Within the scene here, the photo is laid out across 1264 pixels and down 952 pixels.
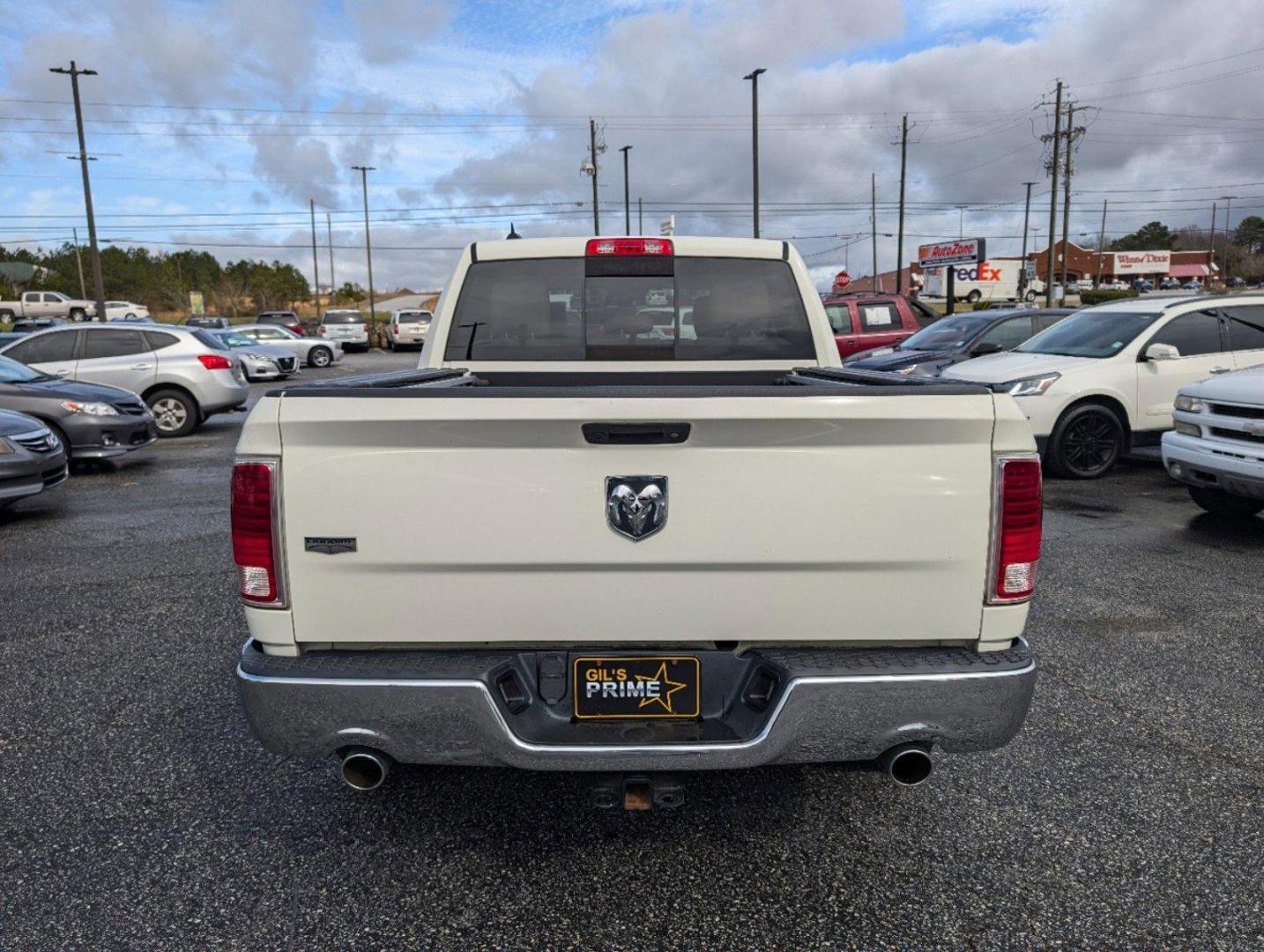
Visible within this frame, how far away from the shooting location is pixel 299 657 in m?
2.52

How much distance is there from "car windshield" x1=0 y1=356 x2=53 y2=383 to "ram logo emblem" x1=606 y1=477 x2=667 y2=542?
1037 centimetres

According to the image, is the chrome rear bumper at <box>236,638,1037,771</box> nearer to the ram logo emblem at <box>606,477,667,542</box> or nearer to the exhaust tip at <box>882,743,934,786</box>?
the exhaust tip at <box>882,743,934,786</box>

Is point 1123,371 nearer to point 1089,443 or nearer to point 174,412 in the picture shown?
point 1089,443

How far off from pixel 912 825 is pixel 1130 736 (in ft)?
4.08

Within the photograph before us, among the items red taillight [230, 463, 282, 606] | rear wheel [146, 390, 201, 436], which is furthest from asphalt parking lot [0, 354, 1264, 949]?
rear wheel [146, 390, 201, 436]

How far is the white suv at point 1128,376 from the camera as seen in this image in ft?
30.7

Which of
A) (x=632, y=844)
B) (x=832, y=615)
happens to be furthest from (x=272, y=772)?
(x=832, y=615)

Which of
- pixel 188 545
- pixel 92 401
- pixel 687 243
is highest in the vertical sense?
pixel 687 243

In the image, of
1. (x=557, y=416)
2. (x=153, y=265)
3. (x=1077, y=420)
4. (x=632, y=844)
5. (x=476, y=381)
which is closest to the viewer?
(x=557, y=416)

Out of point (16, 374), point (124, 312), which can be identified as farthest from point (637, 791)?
point (124, 312)

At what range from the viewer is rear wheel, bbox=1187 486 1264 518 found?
7.70 meters

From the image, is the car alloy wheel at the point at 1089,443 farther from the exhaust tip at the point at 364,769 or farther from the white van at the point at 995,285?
the white van at the point at 995,285

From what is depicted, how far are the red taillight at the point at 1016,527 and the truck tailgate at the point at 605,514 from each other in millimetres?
51

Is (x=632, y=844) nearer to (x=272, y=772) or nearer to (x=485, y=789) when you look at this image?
(x=485, y=789)
